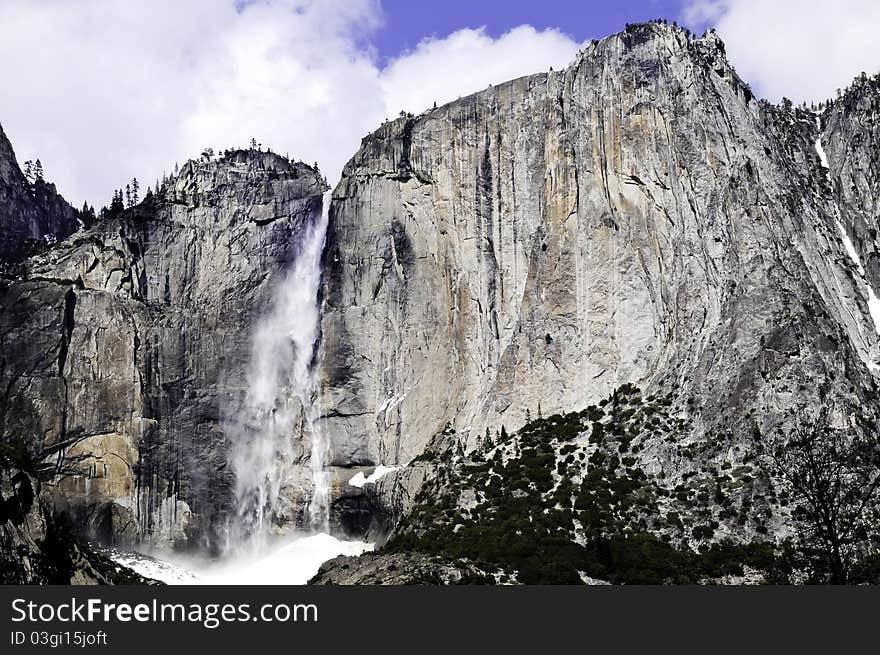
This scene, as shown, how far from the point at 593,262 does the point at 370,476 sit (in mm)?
22460

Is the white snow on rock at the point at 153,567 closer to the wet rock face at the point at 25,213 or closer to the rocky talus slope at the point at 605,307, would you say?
the rocky talus slope at the point at 605,307

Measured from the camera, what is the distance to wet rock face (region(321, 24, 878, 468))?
65562 mm

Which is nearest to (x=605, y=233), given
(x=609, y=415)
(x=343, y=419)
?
(x=609, y=415)

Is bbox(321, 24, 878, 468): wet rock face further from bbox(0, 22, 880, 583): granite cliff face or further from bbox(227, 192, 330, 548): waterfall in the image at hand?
bbox(227, 192, 330, 548): waterfall

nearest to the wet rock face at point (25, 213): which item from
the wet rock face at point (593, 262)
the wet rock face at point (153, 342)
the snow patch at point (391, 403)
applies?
the wet rock face at point (153, 342)

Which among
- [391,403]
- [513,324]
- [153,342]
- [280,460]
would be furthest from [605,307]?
[153,342]

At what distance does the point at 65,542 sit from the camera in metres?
65.5

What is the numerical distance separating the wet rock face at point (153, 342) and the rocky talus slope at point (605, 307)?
7781 millimetres

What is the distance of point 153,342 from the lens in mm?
92188

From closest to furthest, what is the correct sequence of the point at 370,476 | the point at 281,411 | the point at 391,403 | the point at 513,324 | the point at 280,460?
the point at 513,324 < the point at 370,476 < the point at 391,403 < the point at 280,460 < the point at 281,411

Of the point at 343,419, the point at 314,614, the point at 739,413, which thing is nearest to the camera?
the point at 314,614

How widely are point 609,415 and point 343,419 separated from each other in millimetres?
25310

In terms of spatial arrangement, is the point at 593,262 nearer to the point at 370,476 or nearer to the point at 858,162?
the point at 370,476

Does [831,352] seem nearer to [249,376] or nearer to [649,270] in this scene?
[649,270]
